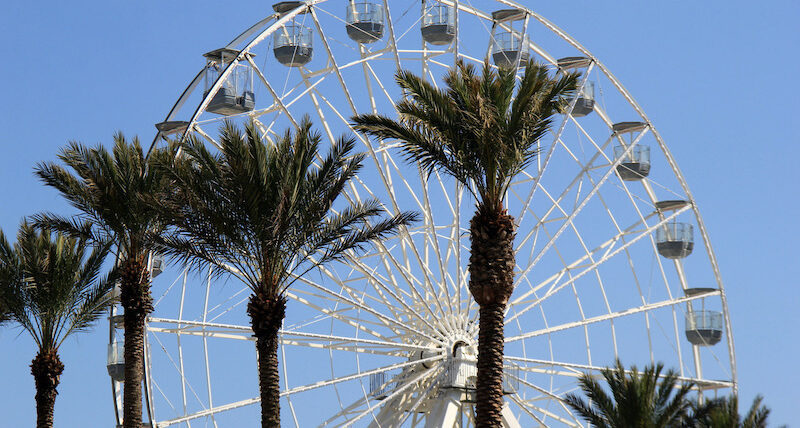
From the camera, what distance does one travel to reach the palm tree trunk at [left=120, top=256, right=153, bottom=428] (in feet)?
95.6

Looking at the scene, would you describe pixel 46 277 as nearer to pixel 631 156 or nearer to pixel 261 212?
pixel 261 212

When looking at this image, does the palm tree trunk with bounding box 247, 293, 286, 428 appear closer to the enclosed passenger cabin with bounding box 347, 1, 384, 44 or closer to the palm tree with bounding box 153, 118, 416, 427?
the palm tree with bounding box 153, 118, 416, 427

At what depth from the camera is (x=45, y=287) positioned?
30.1 m

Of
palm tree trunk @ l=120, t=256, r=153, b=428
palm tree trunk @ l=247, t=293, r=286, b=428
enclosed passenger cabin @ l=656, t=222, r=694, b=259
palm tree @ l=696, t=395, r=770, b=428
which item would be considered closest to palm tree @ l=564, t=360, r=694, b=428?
palm tree @ l=696, t=395, r=770, b=428

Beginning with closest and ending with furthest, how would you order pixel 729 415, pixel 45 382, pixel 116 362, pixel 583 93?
pixel 729 415
pixel 45 382
pixel 116 362
pixel 583 93

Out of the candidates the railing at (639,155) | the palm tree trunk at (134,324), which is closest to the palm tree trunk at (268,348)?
the palm tree trunk at (134,324)

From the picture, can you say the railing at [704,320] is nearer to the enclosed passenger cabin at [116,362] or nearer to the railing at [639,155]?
the railing at [639,155]

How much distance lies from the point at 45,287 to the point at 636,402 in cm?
1258

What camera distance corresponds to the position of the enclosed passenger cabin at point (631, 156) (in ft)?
131

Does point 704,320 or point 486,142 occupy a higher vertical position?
point 486,142

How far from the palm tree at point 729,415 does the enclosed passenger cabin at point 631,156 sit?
48.3 feet

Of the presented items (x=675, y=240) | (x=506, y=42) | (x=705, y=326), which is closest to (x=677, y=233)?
(x=675, y=240)

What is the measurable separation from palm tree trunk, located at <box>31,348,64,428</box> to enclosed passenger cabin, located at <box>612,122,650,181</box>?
16317 mm

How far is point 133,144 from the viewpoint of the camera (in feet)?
95.5
